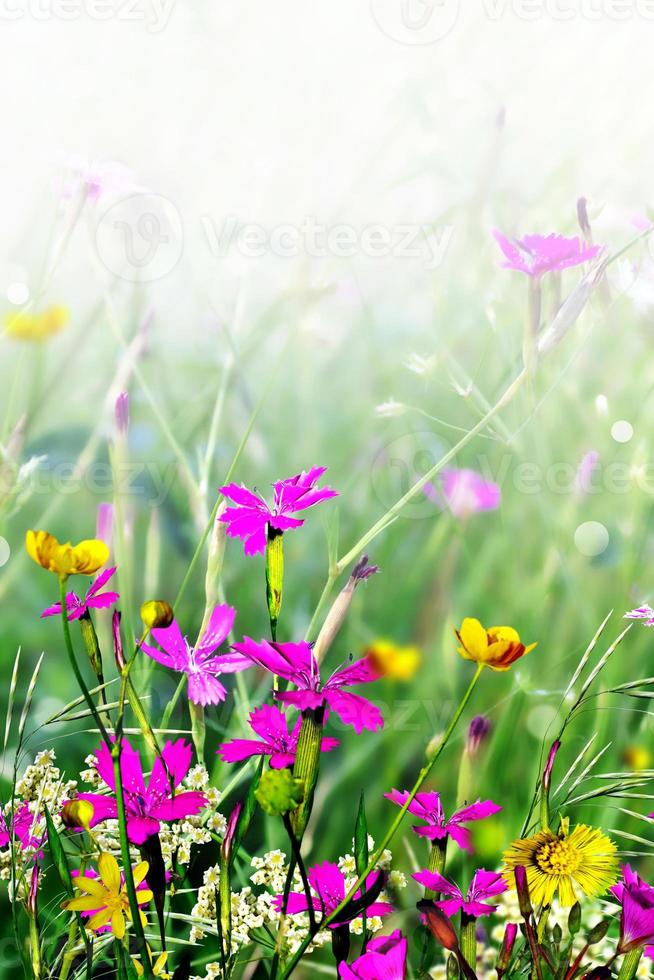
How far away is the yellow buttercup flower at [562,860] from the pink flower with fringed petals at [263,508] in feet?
0.65

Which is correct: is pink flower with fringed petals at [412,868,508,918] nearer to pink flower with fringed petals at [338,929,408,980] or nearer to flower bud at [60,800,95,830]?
pink flower with fringed petals at [338,929,408,980]

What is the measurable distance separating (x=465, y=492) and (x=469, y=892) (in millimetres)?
290

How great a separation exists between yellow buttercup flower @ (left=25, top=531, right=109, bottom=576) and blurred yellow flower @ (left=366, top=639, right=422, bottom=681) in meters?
0.30

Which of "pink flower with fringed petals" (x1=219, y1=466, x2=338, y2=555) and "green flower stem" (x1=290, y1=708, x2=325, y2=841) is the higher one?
"pink flower with fringed petals" (x1=219, y1=466, x2=338, y2=555)

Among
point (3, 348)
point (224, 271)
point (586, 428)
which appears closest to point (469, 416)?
point (586, 428)

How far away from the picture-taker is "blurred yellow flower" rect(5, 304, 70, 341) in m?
0.66

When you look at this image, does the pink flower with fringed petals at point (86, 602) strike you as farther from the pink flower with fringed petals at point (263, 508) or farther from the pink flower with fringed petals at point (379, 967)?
the pink flower with fringed petals at point (379, 967)

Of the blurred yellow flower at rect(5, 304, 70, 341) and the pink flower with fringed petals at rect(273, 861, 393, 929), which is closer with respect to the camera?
the pink flower with fringed petals at rect(273, 861, 393, 929)

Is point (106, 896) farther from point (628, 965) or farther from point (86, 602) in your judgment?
point (628, 965)

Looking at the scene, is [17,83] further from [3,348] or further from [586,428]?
[586,428]

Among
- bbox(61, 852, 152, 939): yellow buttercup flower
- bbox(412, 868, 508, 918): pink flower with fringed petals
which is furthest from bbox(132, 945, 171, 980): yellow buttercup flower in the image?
bbox(412, 868, 508, 918): pink flower with fringed petals

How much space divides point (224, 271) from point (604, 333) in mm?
301

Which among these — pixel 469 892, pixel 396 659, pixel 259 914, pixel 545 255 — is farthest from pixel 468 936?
pixel 545 255

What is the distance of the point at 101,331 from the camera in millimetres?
681
